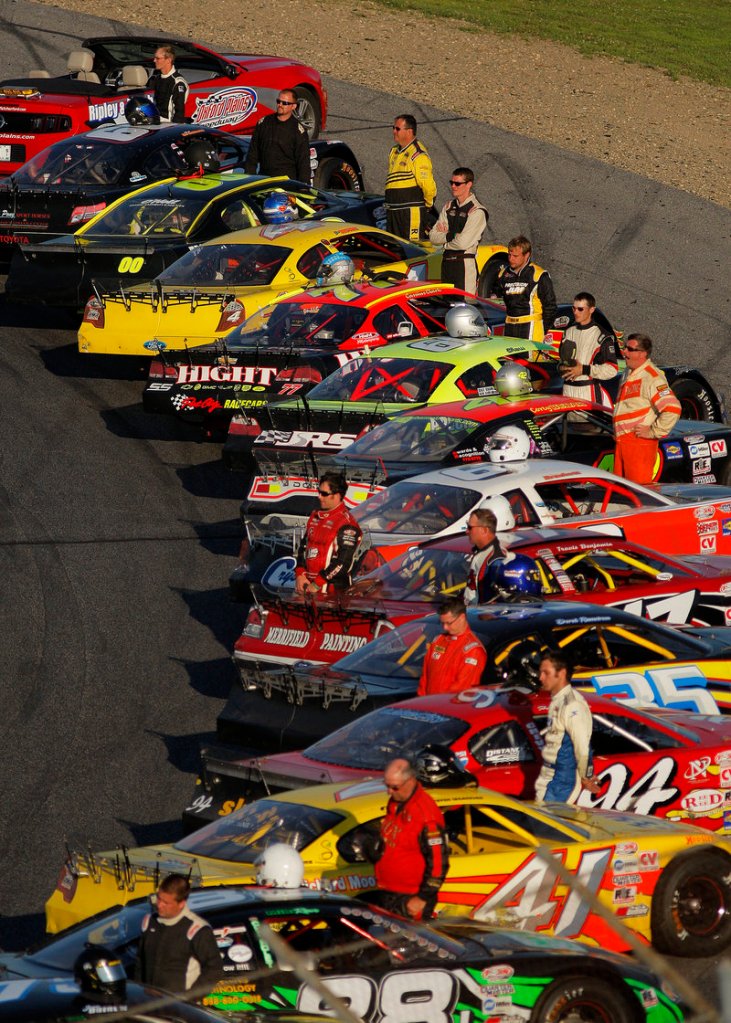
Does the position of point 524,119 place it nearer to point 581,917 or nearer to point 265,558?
point 265,558

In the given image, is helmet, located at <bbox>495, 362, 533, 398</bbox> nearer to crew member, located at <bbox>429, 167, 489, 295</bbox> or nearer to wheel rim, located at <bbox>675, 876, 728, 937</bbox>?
crew member, located at <bbox>429, 167, 489, 295</bbox>

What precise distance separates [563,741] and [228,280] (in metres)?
9.10

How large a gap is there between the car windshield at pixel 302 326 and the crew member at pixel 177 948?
9429 mm

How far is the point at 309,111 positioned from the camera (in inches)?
899

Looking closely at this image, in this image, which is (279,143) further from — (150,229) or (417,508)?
(417,508)

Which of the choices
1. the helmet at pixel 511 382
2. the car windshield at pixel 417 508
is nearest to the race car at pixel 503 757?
the car windshield at pixel 417 508

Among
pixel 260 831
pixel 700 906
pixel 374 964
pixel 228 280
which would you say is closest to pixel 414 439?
pixel 228 280

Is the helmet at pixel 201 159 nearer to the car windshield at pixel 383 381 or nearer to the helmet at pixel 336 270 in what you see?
the helmet at pixel 336 270

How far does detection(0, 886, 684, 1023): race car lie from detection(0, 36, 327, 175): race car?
14451 mm

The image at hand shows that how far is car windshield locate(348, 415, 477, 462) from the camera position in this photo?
13359mm

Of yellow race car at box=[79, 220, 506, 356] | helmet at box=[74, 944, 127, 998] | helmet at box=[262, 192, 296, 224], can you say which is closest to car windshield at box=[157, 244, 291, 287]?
yellow race car at box=[79, 220, 506, 356]

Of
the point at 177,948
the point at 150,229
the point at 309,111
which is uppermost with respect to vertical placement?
the point at 177,948

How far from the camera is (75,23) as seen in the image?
96.1 feet

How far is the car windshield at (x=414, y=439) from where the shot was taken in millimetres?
13359
